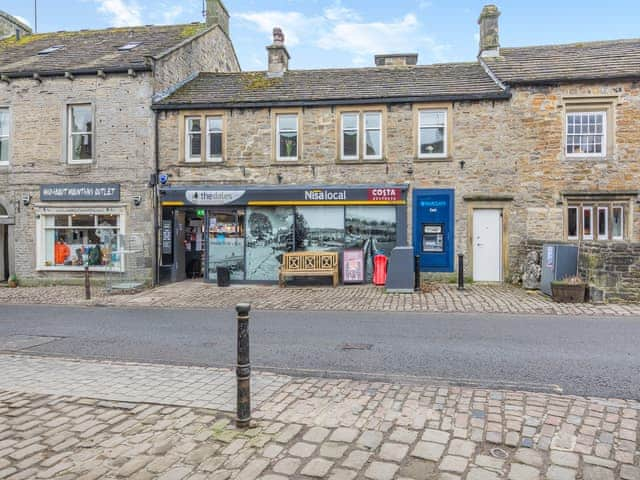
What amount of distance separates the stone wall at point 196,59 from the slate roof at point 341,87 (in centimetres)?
49

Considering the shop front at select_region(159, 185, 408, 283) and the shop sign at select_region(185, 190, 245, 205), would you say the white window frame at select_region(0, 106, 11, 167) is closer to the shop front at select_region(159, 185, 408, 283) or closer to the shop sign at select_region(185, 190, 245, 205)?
the shop front at select_region(159, 185, 408, 283)

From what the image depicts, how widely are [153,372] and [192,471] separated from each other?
2664 millimetres

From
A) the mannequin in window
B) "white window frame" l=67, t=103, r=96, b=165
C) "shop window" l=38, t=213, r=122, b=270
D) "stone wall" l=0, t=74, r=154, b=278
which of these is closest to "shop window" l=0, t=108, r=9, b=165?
"stone wall" l=0, t=74, r=154, b=278

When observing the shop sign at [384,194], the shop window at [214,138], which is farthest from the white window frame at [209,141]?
the shop sign at [384,194]

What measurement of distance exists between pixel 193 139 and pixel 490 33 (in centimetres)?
1115

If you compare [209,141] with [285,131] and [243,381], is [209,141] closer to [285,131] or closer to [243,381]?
[285,131]

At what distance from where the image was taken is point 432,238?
1553 centimetres

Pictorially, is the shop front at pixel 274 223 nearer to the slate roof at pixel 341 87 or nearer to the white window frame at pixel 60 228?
the white window frame at pixel 60 228

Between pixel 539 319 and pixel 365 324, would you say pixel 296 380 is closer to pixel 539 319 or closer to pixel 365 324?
pixel 365 324

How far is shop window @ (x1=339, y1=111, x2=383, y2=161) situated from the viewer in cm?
1591

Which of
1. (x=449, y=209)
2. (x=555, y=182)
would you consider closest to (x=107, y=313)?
(x=449, y=209)

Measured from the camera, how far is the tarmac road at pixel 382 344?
18.7ft

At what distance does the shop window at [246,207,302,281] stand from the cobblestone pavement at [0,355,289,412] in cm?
972

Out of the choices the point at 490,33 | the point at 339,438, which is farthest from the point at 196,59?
the point at 339,438
